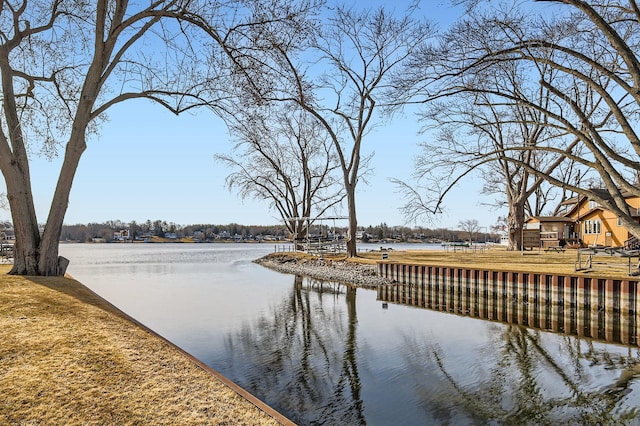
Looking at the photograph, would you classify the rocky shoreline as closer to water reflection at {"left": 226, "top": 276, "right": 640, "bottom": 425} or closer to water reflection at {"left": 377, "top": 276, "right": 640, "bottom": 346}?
water reflection at {"left": 377, "top": 276, "right": 640, "bottom": 346}

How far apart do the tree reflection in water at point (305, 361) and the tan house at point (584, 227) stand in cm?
2554

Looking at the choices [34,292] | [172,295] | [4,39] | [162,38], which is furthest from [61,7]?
[172,295]

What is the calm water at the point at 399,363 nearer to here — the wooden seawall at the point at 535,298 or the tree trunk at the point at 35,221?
the wooden seawall at the point at 535,298

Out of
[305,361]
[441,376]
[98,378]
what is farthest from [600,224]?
[98,378]

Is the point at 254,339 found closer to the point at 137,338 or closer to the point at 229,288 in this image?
the point at 137,338

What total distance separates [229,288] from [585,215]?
3066 centimetres

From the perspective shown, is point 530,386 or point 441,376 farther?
point 441,376

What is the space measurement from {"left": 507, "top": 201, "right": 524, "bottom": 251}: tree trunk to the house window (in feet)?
22.6

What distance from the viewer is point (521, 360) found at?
942 centimetres

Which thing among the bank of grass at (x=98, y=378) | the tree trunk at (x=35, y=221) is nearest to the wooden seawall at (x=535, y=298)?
the bank of grass at (x=98, y=378)

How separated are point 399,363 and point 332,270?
1751 cm

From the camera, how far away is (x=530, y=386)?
7785 mm

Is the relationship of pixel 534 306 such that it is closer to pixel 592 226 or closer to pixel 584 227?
pixel 592 226

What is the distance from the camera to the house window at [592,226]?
3494cm
